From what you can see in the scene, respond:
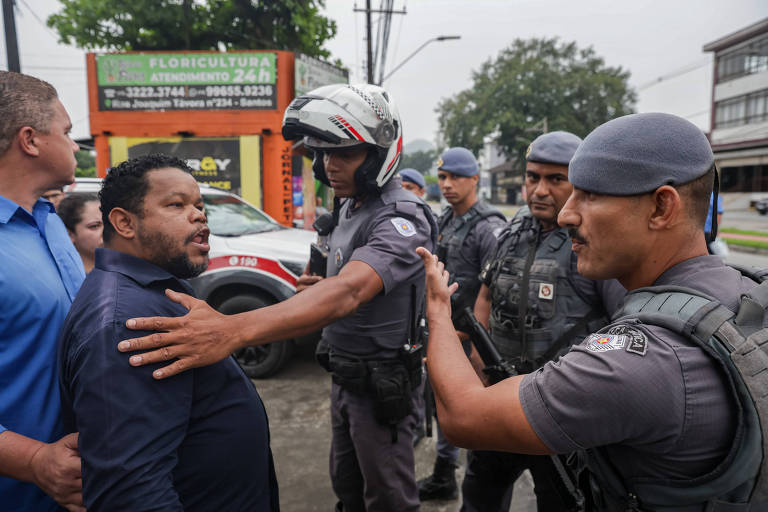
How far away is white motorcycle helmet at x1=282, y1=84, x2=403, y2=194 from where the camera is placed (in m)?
1.97

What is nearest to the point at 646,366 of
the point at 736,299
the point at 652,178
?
the point at 736,299

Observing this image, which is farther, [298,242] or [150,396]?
[298,242]

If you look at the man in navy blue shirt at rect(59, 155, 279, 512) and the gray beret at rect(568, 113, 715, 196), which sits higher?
the gray beret at rect(568, 113, 715, 196)

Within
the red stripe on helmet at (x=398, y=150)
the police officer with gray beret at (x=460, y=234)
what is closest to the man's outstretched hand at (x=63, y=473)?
the red stripe on helmet at (x=398, y=150)

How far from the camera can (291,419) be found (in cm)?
406

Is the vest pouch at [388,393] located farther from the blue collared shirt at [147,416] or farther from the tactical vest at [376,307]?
the blue collared shirt at [147,416]

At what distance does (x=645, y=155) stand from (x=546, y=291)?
1204 mm

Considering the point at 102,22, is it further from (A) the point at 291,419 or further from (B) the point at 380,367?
(B) the point at 380,367

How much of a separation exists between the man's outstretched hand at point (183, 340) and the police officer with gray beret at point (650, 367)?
1.96ft

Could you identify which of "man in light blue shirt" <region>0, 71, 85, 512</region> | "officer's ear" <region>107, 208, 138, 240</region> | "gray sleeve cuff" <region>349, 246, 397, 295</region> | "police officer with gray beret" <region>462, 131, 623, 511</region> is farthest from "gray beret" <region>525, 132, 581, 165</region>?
"man in light blue shirt" <region>0, 71, 85, 512</region>

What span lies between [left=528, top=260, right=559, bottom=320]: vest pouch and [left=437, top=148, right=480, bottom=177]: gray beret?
1.97 meters

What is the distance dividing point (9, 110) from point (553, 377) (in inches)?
70.2

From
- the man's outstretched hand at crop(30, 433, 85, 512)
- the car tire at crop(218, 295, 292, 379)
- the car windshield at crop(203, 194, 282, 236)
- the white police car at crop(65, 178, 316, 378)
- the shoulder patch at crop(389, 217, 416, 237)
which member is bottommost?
the car tire at crop(218, 295, 292, 379)

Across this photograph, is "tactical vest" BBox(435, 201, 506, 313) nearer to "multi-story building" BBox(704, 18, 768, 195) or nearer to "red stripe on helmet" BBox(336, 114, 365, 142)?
"red stripe on helmet" BBox(336, 114, 365, 142)
